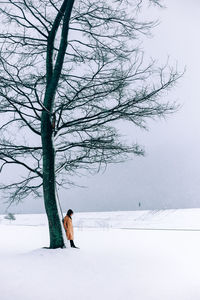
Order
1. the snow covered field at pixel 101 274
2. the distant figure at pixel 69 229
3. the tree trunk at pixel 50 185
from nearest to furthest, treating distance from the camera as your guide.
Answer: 1. the snow covered field at pixel 101 274
2. the tree trunk at pixel 50 185
3. the distant figure at pixel 69 229

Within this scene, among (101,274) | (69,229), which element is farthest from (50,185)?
(101,274)

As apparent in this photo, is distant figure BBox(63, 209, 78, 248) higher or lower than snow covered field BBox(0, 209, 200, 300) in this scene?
higher

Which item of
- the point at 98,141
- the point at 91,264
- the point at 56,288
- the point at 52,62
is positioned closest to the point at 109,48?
the point at 52,62

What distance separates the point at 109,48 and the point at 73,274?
776cm

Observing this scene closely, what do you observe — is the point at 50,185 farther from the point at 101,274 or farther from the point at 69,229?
the point at 101,274

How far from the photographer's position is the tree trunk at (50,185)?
484 inches

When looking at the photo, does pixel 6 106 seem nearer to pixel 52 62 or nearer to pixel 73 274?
pixel 52 62

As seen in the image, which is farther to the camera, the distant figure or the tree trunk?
the distant figure

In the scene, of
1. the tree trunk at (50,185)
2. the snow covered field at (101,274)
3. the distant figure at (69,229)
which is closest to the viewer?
the snow covered field at (101,274)

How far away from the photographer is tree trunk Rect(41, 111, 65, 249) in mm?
12297

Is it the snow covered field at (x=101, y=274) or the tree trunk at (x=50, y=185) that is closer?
the snow covered field at (x=101, y=274)

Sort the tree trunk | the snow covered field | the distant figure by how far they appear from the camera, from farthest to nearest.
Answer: the distant figure
the tree trunk
the snow covered field

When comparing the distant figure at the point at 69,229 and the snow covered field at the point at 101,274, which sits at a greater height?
the distant figure at the point at 69,229

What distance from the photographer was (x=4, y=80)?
11250mm
